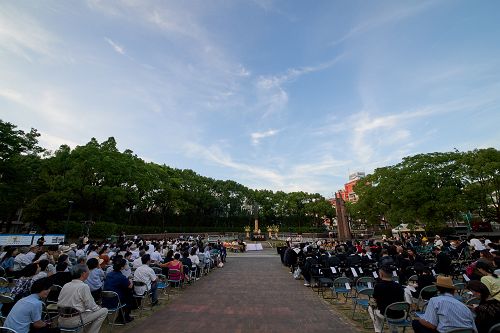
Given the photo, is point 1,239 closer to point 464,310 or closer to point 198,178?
point 464,310

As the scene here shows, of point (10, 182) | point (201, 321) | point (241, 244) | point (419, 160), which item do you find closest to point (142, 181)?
point (10, 182)

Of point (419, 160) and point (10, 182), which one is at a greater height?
point (419, 160)

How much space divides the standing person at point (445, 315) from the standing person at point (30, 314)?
5.40 meters

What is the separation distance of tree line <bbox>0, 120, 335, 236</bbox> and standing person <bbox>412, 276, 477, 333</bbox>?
91.4 feet

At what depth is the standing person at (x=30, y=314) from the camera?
133 inches

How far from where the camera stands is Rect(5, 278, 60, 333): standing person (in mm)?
3379

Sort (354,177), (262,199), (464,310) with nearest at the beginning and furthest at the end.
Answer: (464,310)
(262,199)
(354,177)

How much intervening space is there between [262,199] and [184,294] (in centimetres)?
5407

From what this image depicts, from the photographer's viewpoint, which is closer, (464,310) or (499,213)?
(464,310)

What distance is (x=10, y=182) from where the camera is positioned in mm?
22672

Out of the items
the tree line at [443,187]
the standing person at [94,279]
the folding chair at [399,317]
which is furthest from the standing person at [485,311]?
the tree line at [443,187]

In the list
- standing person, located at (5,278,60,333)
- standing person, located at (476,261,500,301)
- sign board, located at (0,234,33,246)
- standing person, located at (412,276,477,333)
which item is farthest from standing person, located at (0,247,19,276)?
standing person, located at (476,261,500,301)

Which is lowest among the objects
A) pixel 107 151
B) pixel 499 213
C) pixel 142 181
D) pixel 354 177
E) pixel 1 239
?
pixel 1 239

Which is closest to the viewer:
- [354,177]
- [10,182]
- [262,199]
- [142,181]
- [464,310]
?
[464,310]
